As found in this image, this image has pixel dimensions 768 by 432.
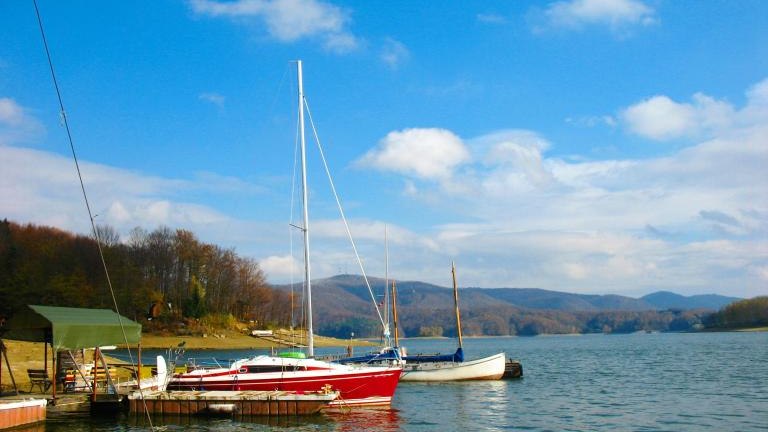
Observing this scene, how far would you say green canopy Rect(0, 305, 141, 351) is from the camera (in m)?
32.6

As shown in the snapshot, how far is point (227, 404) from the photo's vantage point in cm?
3669

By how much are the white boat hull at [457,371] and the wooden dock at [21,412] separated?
3634 cm

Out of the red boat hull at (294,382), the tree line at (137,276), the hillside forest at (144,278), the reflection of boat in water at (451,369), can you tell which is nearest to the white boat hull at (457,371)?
the reflection of boat in water at (451,369)

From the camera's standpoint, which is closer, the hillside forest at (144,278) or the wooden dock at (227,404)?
the wooden dock at (227,404)

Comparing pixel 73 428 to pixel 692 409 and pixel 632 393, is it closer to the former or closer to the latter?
pixel 692 409

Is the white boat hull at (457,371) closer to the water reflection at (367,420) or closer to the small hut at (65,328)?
the water reflection at (367,420)

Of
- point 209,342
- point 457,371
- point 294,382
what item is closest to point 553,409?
point 294,382

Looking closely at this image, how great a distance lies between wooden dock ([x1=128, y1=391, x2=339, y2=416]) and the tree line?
75.7 metres

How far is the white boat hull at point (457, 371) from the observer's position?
61719 mm

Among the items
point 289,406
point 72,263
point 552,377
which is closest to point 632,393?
point 552,377

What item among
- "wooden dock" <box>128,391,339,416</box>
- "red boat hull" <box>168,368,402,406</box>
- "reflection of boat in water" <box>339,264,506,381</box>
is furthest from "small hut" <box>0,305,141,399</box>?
→ "reflection of boat in water" <box>339,264,506,381</box>

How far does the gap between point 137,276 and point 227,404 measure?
363 feet

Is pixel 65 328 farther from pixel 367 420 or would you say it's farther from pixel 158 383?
pixel 367 420

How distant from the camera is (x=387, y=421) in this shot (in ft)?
122
